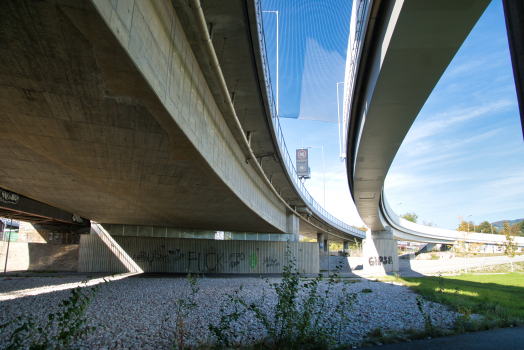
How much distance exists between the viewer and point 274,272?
2955cm

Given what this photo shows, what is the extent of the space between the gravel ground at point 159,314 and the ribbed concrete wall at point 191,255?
1221 centimetres

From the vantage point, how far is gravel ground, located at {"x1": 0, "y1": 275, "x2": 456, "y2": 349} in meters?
7.05

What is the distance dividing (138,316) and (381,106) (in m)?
9.38

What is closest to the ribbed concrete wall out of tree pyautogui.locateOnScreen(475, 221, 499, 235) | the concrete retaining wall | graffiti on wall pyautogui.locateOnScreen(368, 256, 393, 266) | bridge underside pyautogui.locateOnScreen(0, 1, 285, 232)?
the concrete retaining wall

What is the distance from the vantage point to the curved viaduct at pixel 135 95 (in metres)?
4.07

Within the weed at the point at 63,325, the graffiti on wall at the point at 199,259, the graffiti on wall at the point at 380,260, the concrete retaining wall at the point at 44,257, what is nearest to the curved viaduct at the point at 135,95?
the weed at the point at 63,325

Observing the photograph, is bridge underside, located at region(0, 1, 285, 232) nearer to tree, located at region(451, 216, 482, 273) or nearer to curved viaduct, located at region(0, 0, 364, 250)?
curved viaduct, located at region(0, 0, 364, 250)

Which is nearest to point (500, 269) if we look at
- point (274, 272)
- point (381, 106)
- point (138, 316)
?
point (274, 272)

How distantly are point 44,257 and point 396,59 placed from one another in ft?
118

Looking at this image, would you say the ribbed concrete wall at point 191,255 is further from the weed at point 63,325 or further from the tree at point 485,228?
the tree at point 485,228

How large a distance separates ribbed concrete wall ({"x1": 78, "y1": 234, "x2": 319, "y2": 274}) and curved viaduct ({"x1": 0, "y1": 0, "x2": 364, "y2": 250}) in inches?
595

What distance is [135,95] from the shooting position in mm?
5133

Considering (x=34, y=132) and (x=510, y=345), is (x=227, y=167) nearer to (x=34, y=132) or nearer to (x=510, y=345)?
(x=34, y=132)

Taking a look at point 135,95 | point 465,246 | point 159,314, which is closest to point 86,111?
point 135,95
